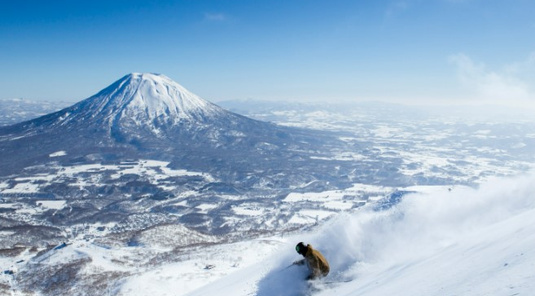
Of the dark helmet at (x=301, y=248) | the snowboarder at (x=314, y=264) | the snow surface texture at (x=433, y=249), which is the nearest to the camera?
the snow surface texture at (x=433, y=249)

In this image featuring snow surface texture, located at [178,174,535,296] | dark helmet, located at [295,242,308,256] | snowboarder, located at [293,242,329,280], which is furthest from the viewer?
snowboarder, located at [293,242,329,280]

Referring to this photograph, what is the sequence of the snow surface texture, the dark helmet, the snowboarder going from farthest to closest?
the snowboarder
the dark helmet
the snow surface texture

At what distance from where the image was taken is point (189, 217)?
5236 inches

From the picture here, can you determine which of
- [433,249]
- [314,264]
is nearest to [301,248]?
[314,264]

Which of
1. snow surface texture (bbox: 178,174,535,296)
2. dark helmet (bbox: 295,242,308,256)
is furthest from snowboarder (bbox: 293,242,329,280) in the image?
snow surface texture (bbox: 178,174,535,296)

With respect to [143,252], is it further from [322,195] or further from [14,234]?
[322,195]

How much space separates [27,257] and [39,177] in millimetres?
162874

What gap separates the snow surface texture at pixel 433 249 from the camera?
→ 6.88m

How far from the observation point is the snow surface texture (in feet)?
22.6

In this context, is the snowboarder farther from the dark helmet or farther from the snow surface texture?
the snow surface texture

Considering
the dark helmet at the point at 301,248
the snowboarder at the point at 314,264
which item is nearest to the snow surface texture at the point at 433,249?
the snowboarder at the point at 314,264

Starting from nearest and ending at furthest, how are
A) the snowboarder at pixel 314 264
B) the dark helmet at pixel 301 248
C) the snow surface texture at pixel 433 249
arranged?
the snow surface texture at pixel 433 249, the dark helmet at pixel 301 248, the snowboarder at pixel 314 264

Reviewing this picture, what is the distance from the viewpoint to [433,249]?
1095 centimetres

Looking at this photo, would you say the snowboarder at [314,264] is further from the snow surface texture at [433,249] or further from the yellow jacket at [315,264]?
the snow surface texture at [433,249]
